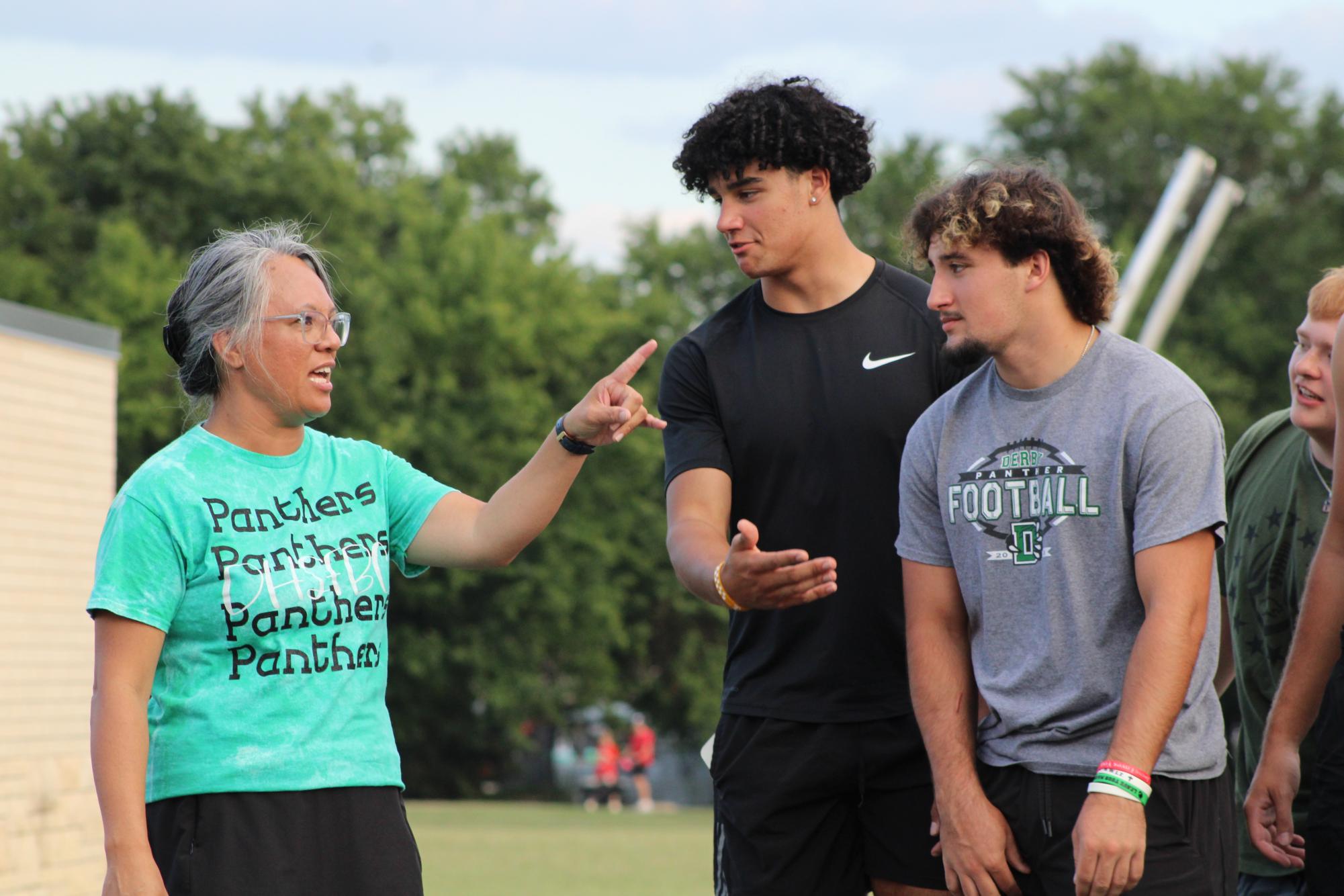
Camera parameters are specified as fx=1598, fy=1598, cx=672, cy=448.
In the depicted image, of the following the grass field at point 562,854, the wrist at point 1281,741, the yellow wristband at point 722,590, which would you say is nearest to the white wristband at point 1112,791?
the wrist at point 1281,741

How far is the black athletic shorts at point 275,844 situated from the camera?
323cm

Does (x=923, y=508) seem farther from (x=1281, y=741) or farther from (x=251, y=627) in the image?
(x=251, y=627)

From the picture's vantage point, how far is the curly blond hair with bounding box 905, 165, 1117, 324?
344 cm

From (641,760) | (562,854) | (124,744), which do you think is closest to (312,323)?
(124,744)

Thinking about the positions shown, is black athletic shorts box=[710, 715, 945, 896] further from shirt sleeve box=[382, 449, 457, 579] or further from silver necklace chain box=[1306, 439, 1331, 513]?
silver necklace chain box=[1306, 439, 1331, 513]

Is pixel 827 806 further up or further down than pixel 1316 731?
further down

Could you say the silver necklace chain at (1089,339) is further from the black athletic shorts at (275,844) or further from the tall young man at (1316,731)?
the black athletic shorts at (275,844)

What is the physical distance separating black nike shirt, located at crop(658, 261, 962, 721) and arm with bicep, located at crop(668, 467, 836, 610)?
63 mm

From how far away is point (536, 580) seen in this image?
3731 centimetres

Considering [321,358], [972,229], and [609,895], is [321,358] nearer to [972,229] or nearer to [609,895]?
[972,229]

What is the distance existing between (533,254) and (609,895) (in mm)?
30347

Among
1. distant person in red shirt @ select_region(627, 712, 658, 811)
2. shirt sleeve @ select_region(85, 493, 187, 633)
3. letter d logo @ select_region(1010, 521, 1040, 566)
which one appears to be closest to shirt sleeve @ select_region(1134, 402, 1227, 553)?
letter d logo @ select_region(1010, 521, 1040, 566)

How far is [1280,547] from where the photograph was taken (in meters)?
4.16

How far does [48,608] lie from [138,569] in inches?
284
